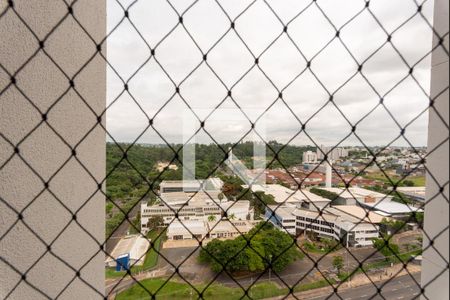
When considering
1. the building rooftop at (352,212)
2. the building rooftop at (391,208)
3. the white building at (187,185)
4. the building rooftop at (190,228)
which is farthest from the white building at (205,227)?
Answer: the building rooftop at (391,208)

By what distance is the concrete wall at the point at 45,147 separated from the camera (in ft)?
1.67

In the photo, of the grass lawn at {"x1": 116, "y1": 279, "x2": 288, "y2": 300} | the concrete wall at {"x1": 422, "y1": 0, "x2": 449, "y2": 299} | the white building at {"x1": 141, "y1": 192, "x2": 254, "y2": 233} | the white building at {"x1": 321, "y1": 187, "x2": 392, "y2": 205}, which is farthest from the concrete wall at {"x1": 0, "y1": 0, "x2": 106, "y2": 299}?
the concrete wall at {"x1": 422, "y1": 0, "x2": 449, "y2": 299}

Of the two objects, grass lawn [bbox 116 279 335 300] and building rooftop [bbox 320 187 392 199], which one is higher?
building rooftop [bbox 320 187 392 199]

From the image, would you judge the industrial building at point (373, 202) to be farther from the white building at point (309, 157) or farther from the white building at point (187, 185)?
the white building at point (187, 185)

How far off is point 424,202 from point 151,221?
0.77 metres

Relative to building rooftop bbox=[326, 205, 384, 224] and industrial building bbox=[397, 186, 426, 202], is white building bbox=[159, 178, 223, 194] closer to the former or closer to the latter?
building rooftop bbox=[326, 205, 384, 224]

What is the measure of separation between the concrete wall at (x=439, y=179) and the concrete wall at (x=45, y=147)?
0.81 m

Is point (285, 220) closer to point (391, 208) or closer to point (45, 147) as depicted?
point (391, 208)

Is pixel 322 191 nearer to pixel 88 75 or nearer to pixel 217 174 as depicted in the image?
pixel 217 174

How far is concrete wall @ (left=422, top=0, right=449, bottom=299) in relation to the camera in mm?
645

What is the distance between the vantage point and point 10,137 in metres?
0.51

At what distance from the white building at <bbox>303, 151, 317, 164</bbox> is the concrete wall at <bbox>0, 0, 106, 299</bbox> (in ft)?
2.06

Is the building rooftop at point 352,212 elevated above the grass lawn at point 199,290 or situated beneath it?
elevated above

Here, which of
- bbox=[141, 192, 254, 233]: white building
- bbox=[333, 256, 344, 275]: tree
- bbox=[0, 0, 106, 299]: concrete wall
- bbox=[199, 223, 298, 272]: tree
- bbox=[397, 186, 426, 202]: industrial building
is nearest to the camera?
bbox=[0, 0, 106, 299]: concrete wall
